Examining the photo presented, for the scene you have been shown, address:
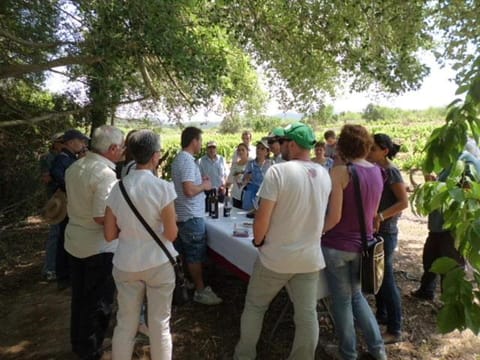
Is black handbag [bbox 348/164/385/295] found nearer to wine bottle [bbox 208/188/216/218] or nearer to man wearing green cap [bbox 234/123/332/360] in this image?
man wearing green cap [bbox 234/123/332/360]

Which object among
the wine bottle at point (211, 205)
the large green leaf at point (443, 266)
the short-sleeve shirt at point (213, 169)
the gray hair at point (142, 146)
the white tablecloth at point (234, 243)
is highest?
the gray hair at point (142, 146)

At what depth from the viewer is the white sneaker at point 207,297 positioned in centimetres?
379

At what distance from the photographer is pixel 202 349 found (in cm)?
314

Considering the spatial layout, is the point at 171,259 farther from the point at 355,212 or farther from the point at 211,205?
the point at 211,205

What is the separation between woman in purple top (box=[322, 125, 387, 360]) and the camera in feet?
8.30

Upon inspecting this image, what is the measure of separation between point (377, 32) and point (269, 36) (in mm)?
1445

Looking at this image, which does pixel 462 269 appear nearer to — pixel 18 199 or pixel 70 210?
pixel 70 210

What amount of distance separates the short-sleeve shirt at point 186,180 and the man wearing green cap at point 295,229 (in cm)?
112

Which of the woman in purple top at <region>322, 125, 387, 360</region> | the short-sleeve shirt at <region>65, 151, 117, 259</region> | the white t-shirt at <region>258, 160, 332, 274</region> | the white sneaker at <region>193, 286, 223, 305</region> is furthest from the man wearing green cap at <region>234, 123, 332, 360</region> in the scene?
the white sneaker at <region>193, 286, 223, 305</region>

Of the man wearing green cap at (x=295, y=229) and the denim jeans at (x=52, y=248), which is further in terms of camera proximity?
the denim jeans at (x=52, y=248)

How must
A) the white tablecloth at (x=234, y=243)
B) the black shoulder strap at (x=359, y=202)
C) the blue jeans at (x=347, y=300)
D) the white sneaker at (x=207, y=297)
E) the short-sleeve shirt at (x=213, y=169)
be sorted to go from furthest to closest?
the short-sleeve shirt at (x=213, y=169), the white sneaker at (x=207, y=297), the white tablecloth at (x=234, y=243), the blue jeans at (x=347, y=300), the black shoulder strap at (x=359, y=202)

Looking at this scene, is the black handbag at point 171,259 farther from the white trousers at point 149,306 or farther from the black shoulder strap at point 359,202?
the black shoulder strap at point 359,202

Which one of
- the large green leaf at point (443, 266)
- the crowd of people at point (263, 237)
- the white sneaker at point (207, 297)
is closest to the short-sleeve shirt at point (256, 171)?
the white sneaker at point (207, 297)

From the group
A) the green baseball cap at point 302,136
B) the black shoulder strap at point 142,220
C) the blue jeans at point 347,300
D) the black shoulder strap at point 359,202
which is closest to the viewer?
the black shoulder strap at point 142,220
